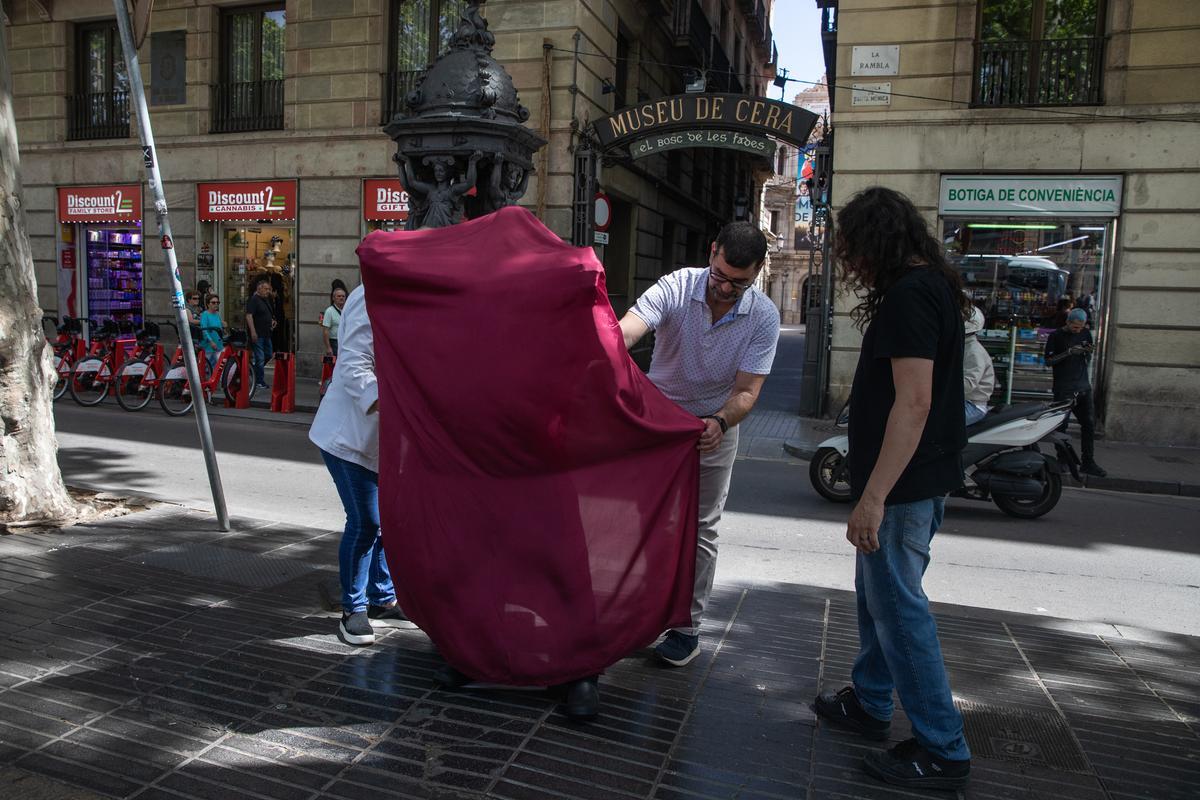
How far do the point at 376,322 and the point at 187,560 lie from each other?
99.4 inches

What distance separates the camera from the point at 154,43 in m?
18.5

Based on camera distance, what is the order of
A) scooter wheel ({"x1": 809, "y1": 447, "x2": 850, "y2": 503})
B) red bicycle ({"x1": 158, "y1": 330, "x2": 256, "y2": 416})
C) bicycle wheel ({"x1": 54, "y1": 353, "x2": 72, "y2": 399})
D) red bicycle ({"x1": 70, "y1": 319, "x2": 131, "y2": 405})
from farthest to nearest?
bicycle wheel ({"x1": 54, "y1": 353, "x2": 72, "y2": 399})
red bicycle ({"x1": 70, "y1": 319, "x2": 131, "y2": 405})
red bicycle ({"x1": 158, "y1": 330, "x2": 256, "y2": 416})
scooter wheel ({"x1": 809, "y1": 447, "x2": 850, "y2": 503})

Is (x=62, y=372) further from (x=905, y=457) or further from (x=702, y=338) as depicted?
(x=905, y=457)

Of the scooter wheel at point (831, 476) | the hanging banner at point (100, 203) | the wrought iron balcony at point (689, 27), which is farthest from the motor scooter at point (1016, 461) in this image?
the hanging banner at point (100, 203)

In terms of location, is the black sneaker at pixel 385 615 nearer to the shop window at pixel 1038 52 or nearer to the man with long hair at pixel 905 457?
the man with long hair at pixel 905 457

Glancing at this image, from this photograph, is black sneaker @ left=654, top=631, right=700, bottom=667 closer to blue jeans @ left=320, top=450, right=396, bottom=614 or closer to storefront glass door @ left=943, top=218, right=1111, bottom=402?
blue jeans @ left=320, top=450, right=396, bottom=614

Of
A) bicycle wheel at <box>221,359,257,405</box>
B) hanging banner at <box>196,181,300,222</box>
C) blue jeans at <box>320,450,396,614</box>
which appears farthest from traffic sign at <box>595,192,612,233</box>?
blue jeans at <box>320,450,396,614</box>

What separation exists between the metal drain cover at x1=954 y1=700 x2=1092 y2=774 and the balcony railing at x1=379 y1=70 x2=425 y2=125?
50.2 ft

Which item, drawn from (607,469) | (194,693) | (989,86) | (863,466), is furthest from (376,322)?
(989,86)

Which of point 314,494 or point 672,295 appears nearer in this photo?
point 672,295

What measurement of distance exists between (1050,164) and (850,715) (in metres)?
11.9

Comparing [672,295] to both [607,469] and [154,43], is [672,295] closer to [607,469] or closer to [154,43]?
[607,469]

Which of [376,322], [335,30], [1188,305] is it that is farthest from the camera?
[335,30]

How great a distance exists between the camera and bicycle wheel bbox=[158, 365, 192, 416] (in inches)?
516
